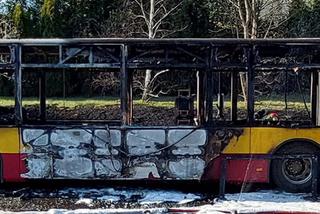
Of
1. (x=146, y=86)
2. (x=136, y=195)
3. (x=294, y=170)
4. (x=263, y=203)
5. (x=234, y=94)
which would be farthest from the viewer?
(x=146, y=86)

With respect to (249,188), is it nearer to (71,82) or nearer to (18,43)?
(18,43)

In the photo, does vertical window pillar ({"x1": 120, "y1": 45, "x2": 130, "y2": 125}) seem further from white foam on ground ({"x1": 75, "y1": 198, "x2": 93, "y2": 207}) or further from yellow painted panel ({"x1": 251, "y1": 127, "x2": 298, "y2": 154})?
yellow painted panel ({"x1": 251, "y1": 127, "x2": 298, "y2": 154})

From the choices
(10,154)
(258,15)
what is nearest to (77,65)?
(10,154)

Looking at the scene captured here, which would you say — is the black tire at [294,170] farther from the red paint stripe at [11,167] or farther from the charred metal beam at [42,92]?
the charred metal beam at [42,92]

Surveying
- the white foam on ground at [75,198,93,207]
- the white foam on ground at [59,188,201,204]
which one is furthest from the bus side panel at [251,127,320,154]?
the white foam on ground at [75,198,93,207]

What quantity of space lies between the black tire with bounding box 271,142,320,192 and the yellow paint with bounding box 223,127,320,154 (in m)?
0.15

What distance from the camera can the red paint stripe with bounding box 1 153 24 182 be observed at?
32.0ft

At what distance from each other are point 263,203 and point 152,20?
1467 centimetres

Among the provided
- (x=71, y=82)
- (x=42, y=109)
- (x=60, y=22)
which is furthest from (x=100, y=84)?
(x=42, y=109)

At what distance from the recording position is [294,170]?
9.98m

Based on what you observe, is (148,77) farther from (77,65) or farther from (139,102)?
(77,65)

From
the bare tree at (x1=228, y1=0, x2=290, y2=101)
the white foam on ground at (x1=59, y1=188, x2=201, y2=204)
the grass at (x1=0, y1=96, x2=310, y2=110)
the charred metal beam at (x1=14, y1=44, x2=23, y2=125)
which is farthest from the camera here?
the bare tree at (x1=228, y1=0, x2=290, y2=101)

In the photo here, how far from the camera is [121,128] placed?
969cm

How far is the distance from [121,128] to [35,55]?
2346 millimetres
